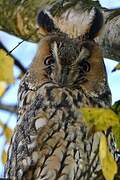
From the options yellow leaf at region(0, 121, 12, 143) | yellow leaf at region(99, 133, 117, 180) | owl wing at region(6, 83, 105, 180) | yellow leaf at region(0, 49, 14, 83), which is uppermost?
yellow leaf at region(0, 121, 12, 143)

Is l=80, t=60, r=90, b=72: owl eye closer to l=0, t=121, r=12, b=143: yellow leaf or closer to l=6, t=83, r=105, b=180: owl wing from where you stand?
l=6, t=83, r=105, b=180: owl wing

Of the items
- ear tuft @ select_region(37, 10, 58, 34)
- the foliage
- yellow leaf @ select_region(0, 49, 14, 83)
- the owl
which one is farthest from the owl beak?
the foliage

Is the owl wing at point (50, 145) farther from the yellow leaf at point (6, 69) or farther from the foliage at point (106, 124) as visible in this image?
the foliage at point (106, 124)

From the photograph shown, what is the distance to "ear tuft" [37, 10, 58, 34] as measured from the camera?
3619 mm

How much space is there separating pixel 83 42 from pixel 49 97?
0.33m

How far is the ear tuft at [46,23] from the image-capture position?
3619 mm

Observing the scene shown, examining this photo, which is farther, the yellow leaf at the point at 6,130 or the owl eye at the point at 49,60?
the yellow leaf at the point at 6,130

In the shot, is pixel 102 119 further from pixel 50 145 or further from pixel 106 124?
pixel 50 145

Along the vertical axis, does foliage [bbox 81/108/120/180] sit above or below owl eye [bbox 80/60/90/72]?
below

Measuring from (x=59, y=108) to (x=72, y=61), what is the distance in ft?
0.90

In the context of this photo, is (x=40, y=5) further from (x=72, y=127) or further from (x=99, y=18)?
(x=72, y=127)

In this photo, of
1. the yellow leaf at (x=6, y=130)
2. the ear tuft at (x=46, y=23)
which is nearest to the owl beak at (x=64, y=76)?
the ear tuft at (x=46, y=23)

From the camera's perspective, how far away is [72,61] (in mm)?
3266

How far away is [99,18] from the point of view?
3.59m
